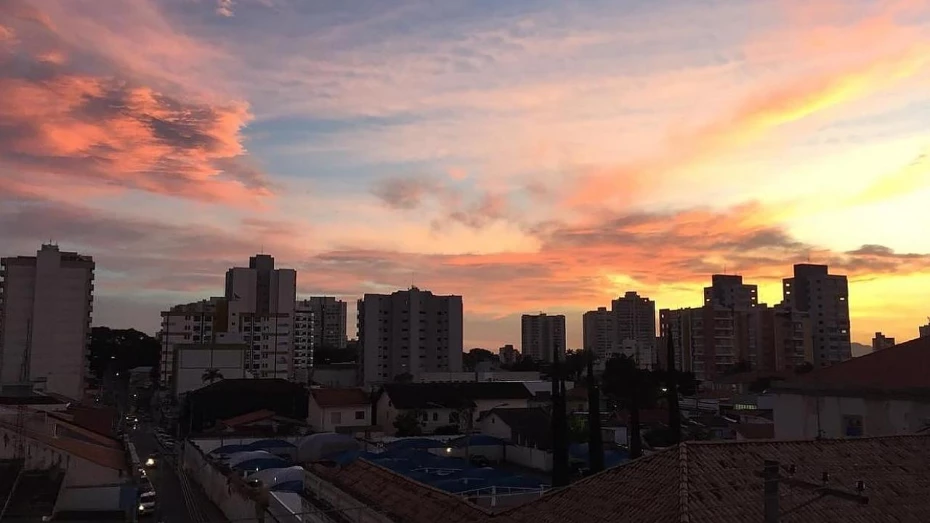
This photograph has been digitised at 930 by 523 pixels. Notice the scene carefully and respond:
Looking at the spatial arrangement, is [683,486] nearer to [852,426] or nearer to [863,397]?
[863,397]

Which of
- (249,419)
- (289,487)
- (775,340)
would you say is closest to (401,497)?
(289,487)

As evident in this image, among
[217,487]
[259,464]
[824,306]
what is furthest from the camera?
[824,306]

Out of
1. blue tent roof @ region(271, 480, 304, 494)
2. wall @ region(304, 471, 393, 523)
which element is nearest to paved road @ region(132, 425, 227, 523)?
blue tent roof @ region(271, 480, 304, 494)

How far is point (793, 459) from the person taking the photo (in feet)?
Answer: 48.3

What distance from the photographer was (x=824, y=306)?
14612 cm

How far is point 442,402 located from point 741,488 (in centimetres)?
5244

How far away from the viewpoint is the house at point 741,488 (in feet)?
40.6

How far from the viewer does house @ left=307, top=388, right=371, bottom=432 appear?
203 ft

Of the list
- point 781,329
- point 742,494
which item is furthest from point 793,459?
point 781,329

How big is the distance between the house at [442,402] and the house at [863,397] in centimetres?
3713

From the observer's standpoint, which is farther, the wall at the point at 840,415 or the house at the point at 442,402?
the house at the point at 442,402

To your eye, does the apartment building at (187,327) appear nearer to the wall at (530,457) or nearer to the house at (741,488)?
the wall at (530,457)

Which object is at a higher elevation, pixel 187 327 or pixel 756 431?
pixel 187 327

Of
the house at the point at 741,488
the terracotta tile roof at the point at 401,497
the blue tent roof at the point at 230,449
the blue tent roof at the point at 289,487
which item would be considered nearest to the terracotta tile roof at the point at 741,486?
the house at the point at 741,488
